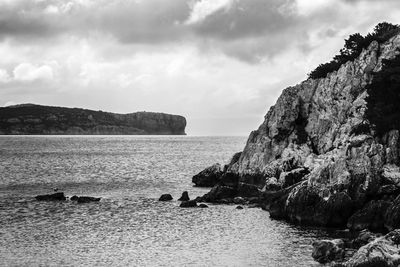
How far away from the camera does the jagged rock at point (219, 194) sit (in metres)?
63.5

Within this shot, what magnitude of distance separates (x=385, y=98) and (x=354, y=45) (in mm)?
17980

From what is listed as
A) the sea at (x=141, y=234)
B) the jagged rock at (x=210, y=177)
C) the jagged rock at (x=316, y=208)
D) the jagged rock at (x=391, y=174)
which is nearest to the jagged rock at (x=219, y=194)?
the sea at (x=141, y=234)

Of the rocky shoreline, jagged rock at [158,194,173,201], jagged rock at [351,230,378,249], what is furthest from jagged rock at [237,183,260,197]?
jagged rock at [351,230,378,249]

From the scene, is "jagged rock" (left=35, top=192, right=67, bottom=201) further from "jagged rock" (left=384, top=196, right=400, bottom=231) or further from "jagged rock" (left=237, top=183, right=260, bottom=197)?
"jagged rock" (left=384, top=196, right=400, bottom=231)

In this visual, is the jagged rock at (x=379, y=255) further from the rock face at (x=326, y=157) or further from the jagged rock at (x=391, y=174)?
the jagged rock at (x=391, y=174)

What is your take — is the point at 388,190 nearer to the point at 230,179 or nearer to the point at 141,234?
the point at 141,234

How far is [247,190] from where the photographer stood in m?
66.5

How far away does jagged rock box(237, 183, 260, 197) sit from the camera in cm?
6538

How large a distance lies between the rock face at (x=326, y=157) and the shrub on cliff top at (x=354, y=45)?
1627 mm

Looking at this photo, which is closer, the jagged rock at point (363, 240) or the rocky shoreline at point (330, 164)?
the jagged rock at point (363, 240)

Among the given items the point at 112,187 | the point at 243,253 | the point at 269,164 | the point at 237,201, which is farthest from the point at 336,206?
the point at 112,187

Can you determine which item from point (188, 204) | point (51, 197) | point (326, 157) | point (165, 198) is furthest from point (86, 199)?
point (326, 157)

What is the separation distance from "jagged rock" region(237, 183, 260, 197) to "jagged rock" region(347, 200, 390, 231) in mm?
21367

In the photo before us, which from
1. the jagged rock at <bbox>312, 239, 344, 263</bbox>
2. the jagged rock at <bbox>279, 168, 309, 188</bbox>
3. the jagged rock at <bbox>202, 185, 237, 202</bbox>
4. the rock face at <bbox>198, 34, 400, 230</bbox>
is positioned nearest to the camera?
the jagged rock at <bbox>312, 239, 344, 263</bbox>
